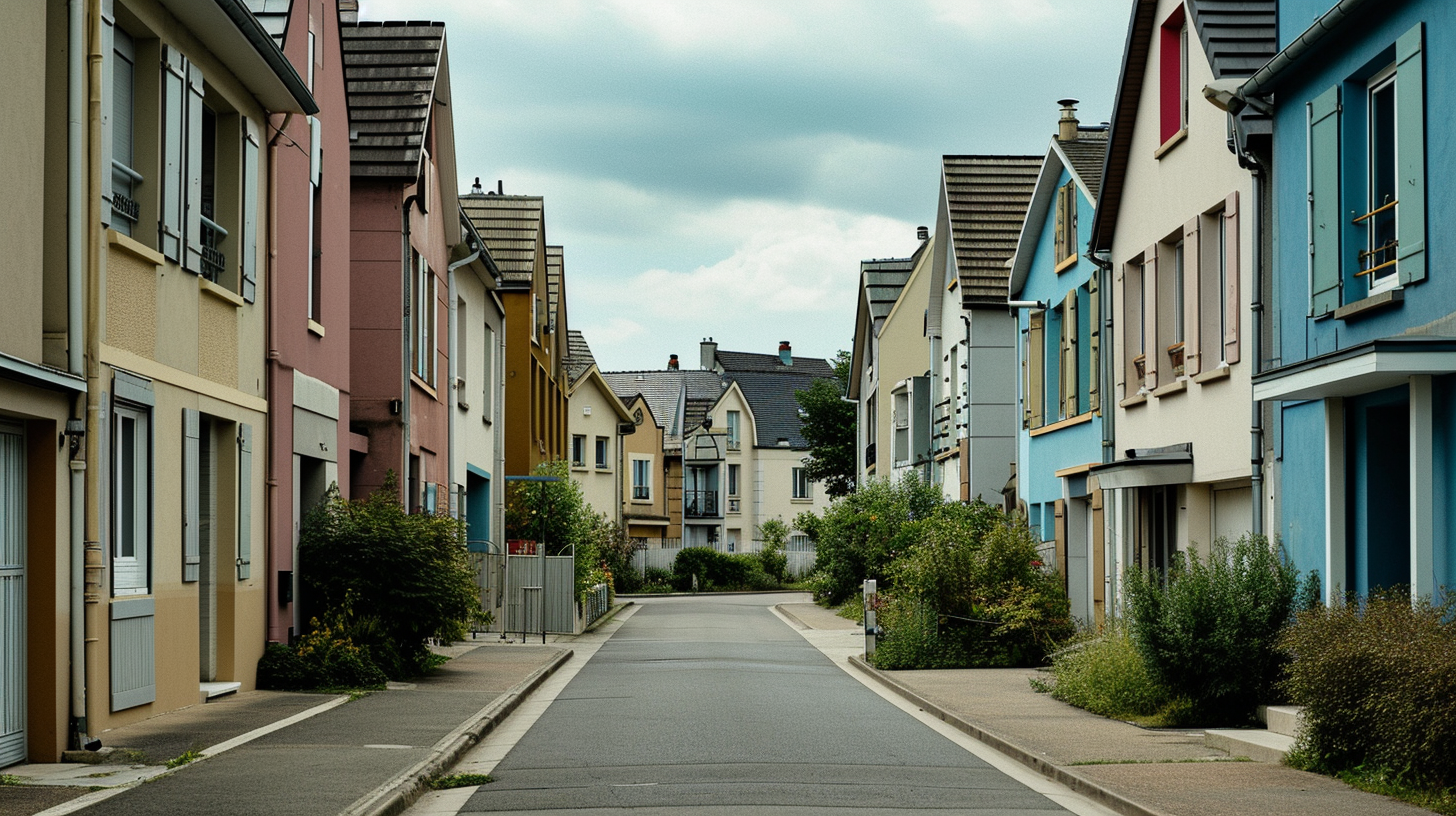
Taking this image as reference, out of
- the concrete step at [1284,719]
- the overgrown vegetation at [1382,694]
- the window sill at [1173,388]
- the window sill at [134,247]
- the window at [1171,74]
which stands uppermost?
the window at [1171,74]

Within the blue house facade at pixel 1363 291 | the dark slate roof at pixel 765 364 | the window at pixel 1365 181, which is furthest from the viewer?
the dark slate roof at pixel 765 364

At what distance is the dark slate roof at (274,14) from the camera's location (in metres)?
16.2

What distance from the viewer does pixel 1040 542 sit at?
24.2 m

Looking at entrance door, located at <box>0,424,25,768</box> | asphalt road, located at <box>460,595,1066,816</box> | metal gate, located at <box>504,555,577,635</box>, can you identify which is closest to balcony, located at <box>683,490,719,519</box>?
metal gate, located at <box>504,555,577,635</box>

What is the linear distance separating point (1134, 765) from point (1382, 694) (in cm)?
203

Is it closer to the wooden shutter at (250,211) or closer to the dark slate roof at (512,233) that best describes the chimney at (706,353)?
the dark slate roof at (512,233)

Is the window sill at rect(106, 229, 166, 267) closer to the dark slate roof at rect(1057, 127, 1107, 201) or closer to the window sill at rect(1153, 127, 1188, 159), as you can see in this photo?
the window sill at rect(1153, 127, 1188, 159)

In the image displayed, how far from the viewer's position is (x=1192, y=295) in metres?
16.8

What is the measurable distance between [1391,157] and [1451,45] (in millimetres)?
1653

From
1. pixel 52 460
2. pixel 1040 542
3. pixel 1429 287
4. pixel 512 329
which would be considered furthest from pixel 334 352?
pixel 512 329

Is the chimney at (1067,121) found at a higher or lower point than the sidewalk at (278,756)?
higher

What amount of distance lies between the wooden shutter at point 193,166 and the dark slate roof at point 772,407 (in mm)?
65358

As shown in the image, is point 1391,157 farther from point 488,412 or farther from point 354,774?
point 488,412

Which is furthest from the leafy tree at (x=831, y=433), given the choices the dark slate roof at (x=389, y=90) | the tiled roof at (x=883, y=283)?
the dark slate roof at (x=389, y=90)
